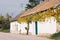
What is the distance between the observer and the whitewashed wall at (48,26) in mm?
27192

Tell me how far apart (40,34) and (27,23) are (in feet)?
23.2

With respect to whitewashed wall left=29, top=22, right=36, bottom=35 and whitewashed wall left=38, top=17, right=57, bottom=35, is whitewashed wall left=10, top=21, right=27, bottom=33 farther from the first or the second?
whitewashed wall left=38, top=17, right=57, bottom=35

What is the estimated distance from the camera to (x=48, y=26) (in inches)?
1128

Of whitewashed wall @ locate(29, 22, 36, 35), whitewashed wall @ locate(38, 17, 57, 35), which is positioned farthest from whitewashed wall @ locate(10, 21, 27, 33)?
whitewashed wall @ locate(38, 17, 57, 35)

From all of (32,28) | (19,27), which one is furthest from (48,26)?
(19,27)

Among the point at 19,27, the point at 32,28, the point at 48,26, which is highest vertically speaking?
the point at 19,27

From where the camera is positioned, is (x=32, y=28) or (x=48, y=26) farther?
(x=32, y=28)

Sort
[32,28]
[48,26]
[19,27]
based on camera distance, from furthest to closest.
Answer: [19,27] → [32,28] → [48,26]

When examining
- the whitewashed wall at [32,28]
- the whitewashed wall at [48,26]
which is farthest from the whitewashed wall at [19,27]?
the whitewashed wall at [48,26]

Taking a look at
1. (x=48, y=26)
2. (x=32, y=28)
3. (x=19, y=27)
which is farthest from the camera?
(x=19, y=27)

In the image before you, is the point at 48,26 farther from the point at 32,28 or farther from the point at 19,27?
the point at 19,27

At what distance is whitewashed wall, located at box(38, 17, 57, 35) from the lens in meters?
27.2

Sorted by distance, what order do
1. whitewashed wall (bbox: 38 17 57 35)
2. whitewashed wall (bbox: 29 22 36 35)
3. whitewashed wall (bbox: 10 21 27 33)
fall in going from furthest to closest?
whitewashed wall (bbox: 10 21 27 33), whitewashed wall (bbox: 29 22 36 35), whitewashed wall (bbox: 38 17 57 35)

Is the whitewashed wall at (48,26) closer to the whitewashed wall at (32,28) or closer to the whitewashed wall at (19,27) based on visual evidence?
the whitewashed wall at (32,28)
